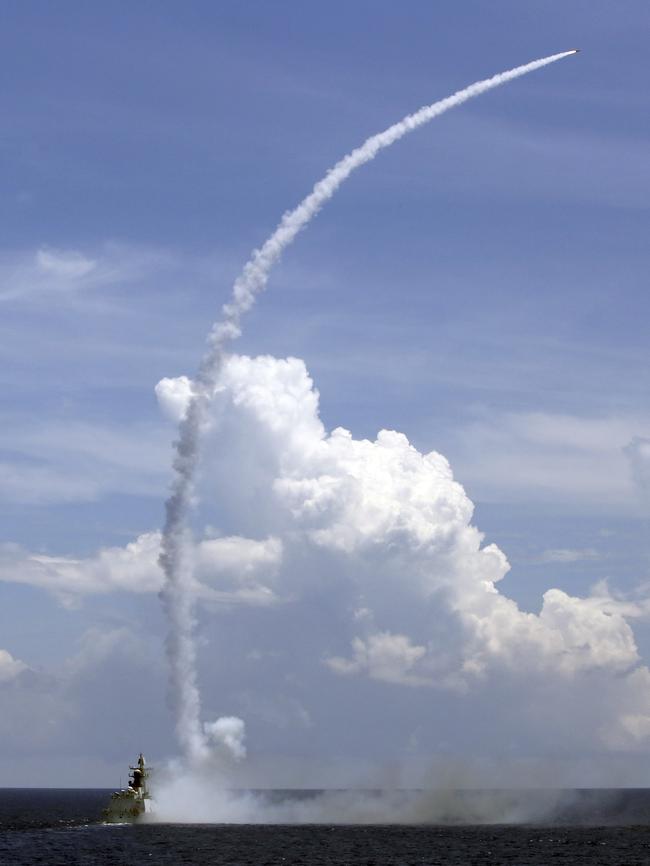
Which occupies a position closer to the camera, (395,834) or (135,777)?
(135,777)

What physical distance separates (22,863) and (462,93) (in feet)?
316

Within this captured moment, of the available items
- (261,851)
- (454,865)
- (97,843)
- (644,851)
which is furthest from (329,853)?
→ (644,851)

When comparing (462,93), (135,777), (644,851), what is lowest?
(644,851)

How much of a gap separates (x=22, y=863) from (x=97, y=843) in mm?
28447

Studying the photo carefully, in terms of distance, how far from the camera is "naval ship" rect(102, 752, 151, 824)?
170 metres

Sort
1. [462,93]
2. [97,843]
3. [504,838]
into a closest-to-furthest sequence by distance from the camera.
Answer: [462,93]
[97,843]
[504,838]

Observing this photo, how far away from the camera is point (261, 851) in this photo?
6029 inches

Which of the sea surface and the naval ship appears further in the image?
the naval ship

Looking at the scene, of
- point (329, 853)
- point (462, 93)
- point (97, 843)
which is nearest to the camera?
point (462, 93)

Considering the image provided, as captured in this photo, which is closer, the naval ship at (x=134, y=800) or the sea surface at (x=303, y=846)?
the sea surface at (x=303, y=846)

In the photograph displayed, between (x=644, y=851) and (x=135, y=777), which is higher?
(x=135, y=777)

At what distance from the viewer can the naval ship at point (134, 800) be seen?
557 ft

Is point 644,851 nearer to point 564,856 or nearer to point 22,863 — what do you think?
point 564,856

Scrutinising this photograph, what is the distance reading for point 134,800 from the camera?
566ft
